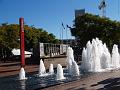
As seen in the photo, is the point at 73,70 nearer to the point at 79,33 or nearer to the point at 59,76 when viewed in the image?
the point at 59,76

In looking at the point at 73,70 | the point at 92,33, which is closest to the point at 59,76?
the point at 73,70

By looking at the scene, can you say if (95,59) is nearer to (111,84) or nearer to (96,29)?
(111,84)

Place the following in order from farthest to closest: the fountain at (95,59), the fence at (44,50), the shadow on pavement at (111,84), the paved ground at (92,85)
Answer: the fence at (44,50), the fountain at (95,59), the paved ground at (92,85), the shadow on pavement at (111,84)

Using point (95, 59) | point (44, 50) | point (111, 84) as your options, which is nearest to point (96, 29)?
point (44, 50)

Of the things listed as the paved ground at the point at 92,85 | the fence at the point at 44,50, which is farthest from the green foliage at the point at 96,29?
the paved ground at the point at 92,85

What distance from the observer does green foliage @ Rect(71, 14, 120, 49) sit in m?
57.8

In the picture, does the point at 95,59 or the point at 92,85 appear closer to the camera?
the point at 92,85

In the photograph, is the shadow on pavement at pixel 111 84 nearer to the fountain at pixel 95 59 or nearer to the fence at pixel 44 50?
the fountain at pixel 95 59

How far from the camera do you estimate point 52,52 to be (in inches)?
1706

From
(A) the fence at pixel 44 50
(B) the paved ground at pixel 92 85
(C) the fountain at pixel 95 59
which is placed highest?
(A) the fence at pixel 44 50

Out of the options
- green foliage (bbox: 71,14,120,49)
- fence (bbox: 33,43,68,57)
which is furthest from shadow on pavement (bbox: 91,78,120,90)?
green foliage (bbox: 71,14,120,49)

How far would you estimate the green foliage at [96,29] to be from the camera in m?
57.8

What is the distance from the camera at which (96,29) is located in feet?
191

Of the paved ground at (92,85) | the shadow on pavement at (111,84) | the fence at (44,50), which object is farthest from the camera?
the fence at (44,50)
